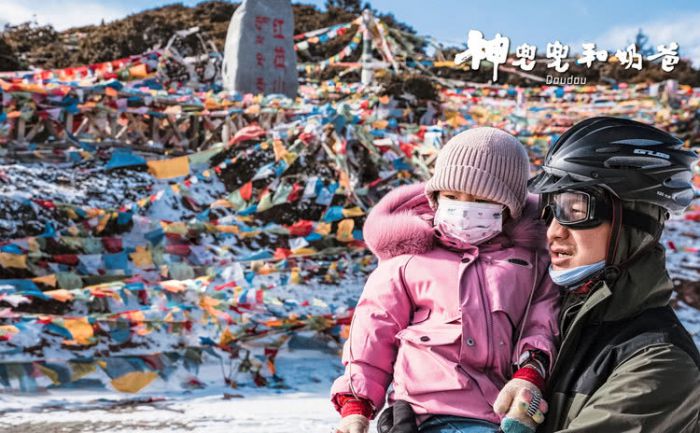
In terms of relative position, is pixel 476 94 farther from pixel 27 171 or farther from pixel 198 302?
pixel 198 302

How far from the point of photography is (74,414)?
4129 mm

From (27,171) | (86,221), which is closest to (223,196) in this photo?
(86,221)

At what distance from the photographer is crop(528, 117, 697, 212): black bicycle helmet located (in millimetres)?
1840

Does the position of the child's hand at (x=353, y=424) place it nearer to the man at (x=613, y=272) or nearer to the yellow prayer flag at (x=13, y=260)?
the man at (x=613, y=272)

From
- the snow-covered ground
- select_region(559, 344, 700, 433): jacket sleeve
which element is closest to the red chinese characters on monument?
the snow-covered ground

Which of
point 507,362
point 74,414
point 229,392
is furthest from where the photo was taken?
point 229,392

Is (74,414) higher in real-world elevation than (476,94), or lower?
lower

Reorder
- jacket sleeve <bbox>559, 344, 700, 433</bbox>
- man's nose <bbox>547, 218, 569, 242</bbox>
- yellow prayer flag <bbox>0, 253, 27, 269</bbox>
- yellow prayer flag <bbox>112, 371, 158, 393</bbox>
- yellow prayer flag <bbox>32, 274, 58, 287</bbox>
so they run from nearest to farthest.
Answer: jacket sleeve <bbox>559, 344, 700, 433</bbox>
man's nose <bbox>547, 218, 569, 242</bbox>
yellow prayer flag <bbox>112, 371, 158, 393</bbox>
yellow prayer flag <bbox>32, 274, 58, 287</bbox>
yellow prayer flag <bbox>0, 253, 27, 269</bbox>

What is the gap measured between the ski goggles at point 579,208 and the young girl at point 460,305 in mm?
304

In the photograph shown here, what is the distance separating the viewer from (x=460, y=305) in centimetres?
213

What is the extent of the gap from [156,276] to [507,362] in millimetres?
4748

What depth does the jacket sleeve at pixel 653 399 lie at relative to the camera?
161 centimetres

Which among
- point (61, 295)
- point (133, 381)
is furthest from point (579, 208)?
point (61, 295)

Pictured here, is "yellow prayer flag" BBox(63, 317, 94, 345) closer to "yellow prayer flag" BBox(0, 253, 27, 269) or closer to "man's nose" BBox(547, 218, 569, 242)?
"yellow prayer flag" BBox(0, 253, 27, 269)
